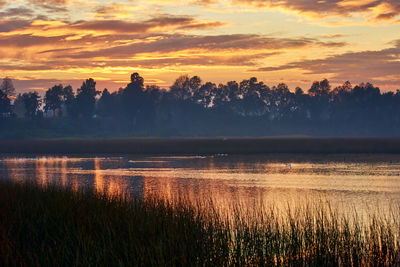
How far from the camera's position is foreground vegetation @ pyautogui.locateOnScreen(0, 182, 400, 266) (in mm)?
12680

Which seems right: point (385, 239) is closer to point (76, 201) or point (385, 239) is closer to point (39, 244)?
point (39, 244)

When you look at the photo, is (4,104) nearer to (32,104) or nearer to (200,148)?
(32,104)

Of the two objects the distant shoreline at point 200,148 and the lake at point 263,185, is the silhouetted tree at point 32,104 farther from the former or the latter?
the lake at point 263,185

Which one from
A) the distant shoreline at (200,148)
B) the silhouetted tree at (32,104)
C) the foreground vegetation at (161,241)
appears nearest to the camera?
the foreground vegetation at (161,241)

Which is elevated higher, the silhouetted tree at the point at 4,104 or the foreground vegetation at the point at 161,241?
the silhouetted tree at the point at 4,104

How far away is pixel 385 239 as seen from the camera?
14891 millimetres

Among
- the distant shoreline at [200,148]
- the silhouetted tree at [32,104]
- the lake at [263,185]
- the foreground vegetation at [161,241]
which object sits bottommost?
the lake at [263,185]

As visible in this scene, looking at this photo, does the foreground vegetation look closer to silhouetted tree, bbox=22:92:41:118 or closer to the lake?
the lake

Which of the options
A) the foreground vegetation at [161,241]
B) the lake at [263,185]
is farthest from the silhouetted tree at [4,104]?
the foreground vegetation at [161,241]

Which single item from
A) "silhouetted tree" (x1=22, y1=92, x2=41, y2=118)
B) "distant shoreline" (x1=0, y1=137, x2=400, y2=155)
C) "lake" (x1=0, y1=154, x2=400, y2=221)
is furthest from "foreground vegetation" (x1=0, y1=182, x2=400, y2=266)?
"silhouetted tree" (x1=22, y1=92, x2=41, y2=118)

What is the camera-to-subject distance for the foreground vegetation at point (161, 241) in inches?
499

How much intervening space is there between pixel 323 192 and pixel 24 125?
17533 cm

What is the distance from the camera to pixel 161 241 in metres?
12.9

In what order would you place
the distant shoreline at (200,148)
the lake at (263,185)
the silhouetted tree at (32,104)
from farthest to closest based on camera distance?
1. the silhouetted tree at (32,104)
2. the distant shoreline at (200,148)
3. the lake at (263,185)
